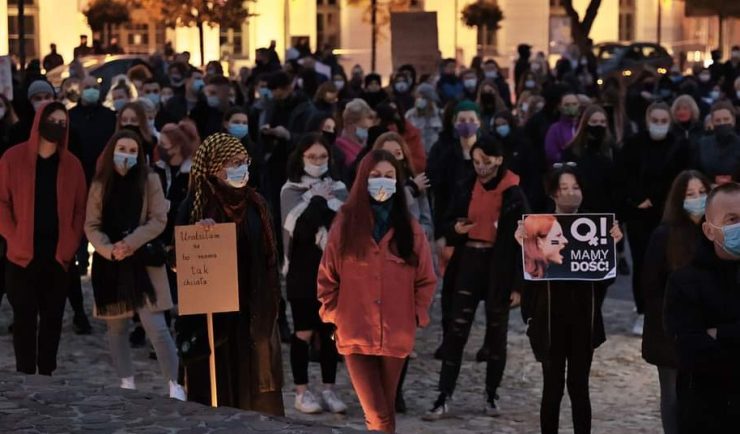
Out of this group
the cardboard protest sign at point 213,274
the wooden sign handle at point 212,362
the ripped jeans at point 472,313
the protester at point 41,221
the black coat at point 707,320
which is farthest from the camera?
the protester at point 41,221

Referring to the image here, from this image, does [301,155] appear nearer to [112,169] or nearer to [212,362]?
[112,169]

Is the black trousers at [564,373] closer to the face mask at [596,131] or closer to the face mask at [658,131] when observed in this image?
the face mask at [596,131]

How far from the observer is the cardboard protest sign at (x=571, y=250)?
8.33 meters

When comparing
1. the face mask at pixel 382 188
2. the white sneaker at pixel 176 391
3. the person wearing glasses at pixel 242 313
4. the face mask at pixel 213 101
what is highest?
the face mask at pixel 213 101

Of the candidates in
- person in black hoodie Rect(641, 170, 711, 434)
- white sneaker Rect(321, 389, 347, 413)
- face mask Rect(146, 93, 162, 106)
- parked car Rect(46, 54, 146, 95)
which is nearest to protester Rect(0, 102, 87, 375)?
white sneaker Rect(321, 389, 347, 413)

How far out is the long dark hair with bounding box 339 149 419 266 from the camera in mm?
8375

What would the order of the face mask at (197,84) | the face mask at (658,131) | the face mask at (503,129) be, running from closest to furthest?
the face mask at (658,131) < the face mask at (503,129) < the face mask at (197,84)

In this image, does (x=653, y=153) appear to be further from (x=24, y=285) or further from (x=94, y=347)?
(x=24, y=285)

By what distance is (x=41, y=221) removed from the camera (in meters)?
10.2

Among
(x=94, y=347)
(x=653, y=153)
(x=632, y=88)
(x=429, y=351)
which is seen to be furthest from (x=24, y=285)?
(x=632, y=88)

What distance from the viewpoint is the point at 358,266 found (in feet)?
27.5

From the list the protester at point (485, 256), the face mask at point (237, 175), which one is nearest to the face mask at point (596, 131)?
the protester at point (485, 256)

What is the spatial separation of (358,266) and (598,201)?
4588 mm

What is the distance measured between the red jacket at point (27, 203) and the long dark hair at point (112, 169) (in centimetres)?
26
